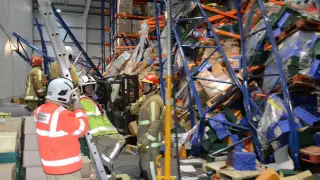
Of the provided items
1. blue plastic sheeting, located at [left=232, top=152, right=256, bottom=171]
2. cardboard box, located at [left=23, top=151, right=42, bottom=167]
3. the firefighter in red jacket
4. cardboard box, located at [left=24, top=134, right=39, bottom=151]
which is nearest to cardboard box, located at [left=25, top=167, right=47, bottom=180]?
cardboard box, located at [left=23, top=151, right=42, bottom=167]

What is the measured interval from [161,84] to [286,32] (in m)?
3.28

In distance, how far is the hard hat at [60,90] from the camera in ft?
10.1

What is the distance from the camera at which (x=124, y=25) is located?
1363 centimetres

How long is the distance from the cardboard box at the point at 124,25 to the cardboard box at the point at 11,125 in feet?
32.7

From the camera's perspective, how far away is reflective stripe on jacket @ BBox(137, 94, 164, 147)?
5.08m

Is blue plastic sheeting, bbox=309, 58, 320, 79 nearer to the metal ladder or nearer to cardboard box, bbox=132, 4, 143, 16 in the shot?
the metal ladder

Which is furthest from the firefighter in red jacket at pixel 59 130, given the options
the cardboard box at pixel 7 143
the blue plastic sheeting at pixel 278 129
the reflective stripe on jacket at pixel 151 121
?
the blue plastic sheeting at pixel 278 129

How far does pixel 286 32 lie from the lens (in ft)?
20.1

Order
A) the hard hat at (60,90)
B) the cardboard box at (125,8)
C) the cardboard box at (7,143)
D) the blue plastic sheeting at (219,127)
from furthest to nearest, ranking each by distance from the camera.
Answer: the cardboard box at (125,8)
the blue plastic sheeting at (219,127)
the cardboard box at (7,143)
the hard hat at (60,90)

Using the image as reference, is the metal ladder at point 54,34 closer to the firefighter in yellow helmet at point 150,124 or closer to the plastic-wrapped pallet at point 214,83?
the firefighter in yellow helmet at point 150,124

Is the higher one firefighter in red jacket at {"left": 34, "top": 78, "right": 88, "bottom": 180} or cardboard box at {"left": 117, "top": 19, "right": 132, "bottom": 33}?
cardboard box at {"left": 117, "top": 19, "right": 132, "bottom": 33}

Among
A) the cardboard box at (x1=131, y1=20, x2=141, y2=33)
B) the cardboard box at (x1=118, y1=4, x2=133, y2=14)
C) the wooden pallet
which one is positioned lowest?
the wooden pallet

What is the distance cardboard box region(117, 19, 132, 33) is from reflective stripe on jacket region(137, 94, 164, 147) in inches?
352

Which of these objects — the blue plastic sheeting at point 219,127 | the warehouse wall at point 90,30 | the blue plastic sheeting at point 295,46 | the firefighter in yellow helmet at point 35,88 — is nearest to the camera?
the blue plastic sheeting at point 295,46
